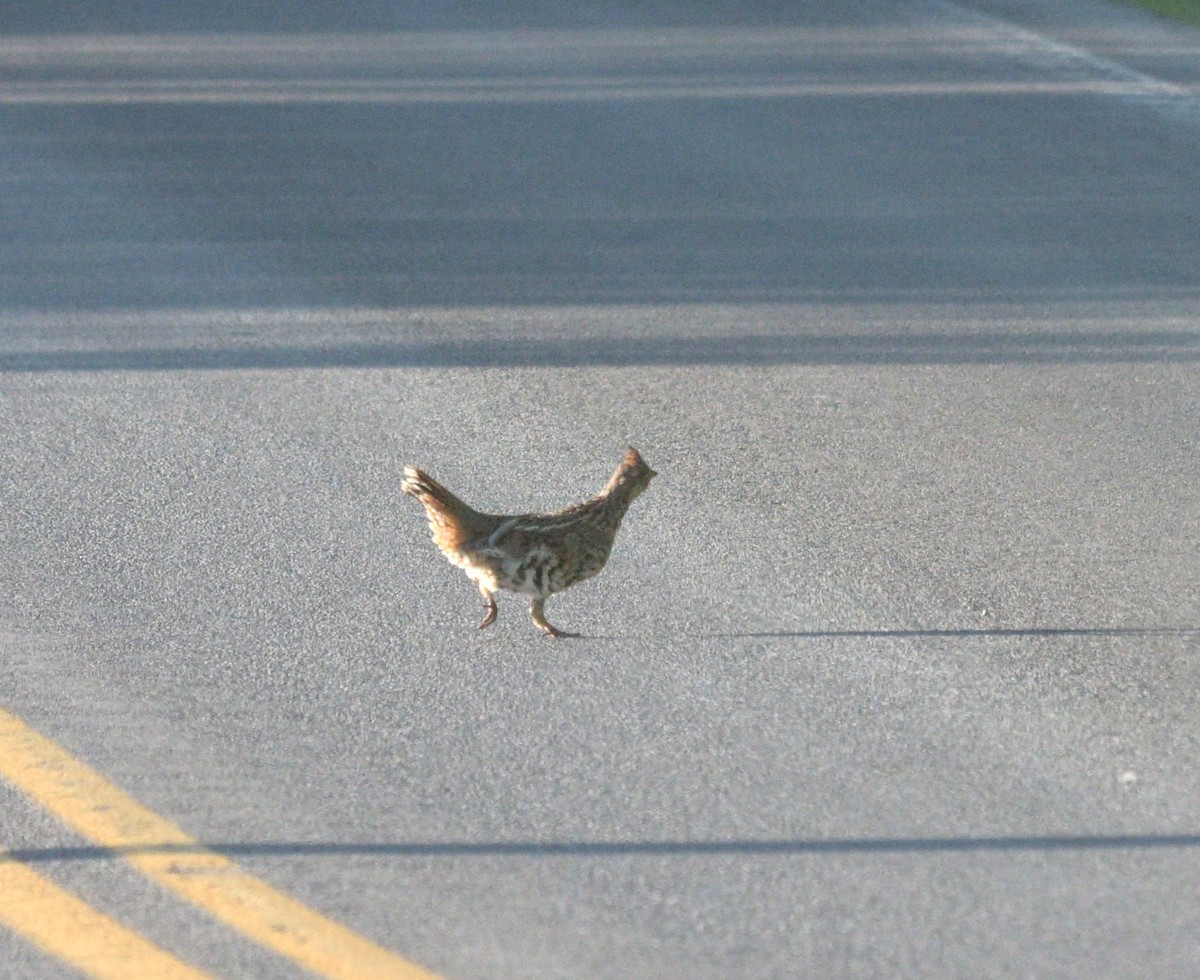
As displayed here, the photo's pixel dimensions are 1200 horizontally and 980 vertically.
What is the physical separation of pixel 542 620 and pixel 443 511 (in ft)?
1.78

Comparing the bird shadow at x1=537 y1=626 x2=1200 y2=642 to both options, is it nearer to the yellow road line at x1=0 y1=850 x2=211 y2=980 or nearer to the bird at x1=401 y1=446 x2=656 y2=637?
the bird at x1=401 y1=446 x2=656 y2=637

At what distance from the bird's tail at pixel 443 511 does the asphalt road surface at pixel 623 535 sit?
392 millimetres

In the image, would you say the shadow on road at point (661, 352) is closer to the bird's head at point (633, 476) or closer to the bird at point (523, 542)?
the bird's head at point (633, 476)

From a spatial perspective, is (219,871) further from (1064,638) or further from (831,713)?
(1064,638)

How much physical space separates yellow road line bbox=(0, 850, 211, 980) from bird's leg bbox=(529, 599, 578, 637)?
1814mm

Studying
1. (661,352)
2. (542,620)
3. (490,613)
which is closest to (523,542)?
(542,620)

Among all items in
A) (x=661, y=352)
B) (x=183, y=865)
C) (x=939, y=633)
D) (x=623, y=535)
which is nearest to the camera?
(x=183, y=865)

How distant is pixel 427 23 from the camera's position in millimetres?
18594

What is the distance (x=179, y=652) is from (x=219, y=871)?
1425mm

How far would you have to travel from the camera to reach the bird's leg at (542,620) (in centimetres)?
574

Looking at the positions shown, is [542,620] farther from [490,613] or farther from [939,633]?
[939,633]

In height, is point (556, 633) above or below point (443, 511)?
below

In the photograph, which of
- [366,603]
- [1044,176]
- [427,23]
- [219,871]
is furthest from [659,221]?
[427,23]

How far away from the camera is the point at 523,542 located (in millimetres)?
5492
